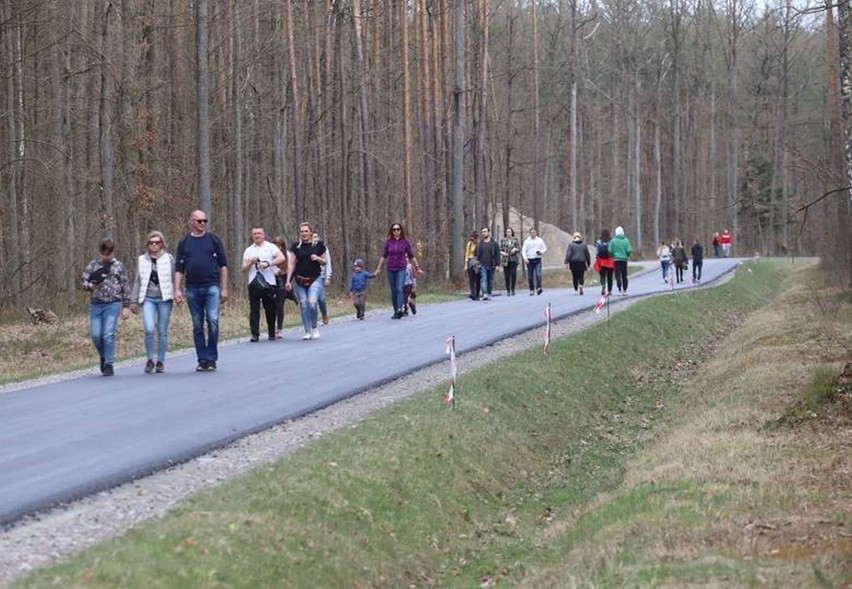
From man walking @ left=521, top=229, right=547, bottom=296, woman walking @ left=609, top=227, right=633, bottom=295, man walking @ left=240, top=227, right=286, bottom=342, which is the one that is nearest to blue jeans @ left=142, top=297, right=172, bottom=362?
man walking @ left=240, top=227, right=286, bottom=342

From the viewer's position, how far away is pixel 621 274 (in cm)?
3425

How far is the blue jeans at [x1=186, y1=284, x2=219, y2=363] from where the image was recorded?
53.9 ft

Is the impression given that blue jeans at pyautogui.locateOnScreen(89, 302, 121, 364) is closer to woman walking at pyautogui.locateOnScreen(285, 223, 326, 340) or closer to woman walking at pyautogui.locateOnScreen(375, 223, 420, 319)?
woman walking at pyautogui.locateOnScreen(285, 223, 326, 340)

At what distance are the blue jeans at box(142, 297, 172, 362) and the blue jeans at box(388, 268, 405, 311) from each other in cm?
991

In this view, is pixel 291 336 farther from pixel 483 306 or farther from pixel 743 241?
pixel 743 241

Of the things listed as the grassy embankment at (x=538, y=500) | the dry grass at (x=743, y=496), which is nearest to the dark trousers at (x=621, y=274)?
the grassy embankment at (x=538, y=500)

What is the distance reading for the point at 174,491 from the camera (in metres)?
9.36

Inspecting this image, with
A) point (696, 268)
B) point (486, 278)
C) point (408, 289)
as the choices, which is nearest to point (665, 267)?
point (696, 268)

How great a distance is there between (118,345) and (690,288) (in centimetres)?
2307

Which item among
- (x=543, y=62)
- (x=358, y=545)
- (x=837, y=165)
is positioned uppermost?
(x=543, y=62)

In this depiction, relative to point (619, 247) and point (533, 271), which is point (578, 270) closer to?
point (533, 271)

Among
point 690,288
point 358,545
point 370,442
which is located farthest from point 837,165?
point 358,545

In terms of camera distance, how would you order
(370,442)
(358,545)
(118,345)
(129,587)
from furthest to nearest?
1. (118,345)
2. (370,442)
3. (358,545)
4. (129,587)

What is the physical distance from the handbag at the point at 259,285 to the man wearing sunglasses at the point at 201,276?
3719mm
